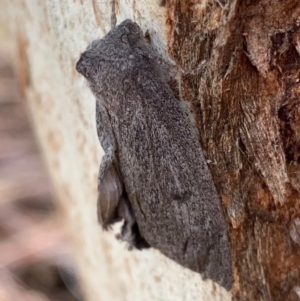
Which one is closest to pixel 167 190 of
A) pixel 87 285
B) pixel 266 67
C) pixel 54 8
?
pixel 266 67

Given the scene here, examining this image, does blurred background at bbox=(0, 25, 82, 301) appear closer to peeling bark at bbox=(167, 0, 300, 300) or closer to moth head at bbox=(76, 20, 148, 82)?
moth head at bbox=(76, 20, 148, 82)

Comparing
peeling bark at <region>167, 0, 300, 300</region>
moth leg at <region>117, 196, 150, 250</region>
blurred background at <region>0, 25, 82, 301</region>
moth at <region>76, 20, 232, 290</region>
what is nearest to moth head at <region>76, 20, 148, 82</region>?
moth at <region>76, 20, 232, 290</region>

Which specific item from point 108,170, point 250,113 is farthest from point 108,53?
point 250,113

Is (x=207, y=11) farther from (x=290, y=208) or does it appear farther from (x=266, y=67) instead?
(x=290, y=208)

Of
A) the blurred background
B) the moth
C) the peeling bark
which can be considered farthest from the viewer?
the blurred background

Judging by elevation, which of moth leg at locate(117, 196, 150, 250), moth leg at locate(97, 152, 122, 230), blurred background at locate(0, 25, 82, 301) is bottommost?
blurred background at locate(0, 25, 82, 301)
